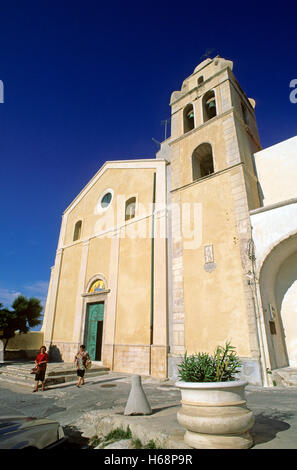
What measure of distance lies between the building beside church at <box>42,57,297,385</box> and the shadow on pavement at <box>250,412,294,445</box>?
3.47 metres

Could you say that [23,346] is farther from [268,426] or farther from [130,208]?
[268,426]

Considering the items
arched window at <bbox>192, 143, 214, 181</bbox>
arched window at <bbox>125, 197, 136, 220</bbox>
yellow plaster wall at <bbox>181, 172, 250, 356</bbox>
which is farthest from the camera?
arched window at <bbox>125, 197, 136, 220</bbox>

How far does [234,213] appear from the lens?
9453 millimetres

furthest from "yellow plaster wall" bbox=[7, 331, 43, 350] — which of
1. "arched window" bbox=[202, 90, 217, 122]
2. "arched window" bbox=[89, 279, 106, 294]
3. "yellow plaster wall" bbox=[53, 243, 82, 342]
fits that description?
"arched window" bbox=[202, 90, 217, 122]

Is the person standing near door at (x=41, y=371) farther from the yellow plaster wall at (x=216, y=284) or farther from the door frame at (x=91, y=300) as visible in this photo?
the yellow plaster wall at (x=216, y=284)

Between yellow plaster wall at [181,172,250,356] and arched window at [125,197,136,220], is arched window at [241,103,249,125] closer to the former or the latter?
yellow plaster wall at [181,172,250,356]

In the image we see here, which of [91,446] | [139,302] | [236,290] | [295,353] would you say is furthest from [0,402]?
[295,353]

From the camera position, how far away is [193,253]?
10.2 m

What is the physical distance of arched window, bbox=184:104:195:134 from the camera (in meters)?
13.8

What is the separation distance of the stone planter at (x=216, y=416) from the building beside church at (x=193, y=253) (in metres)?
5.39

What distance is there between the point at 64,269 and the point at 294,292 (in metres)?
13.3

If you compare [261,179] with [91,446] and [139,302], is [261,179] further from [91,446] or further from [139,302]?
[91,446]

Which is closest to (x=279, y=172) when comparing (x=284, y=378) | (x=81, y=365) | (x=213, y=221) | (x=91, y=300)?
(x=213, y=221)

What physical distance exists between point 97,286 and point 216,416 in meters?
11.9
